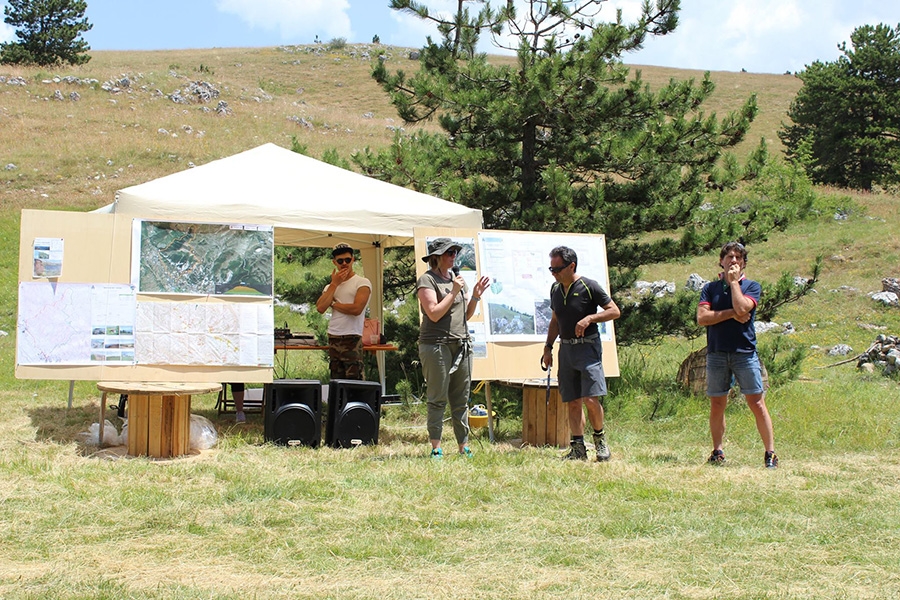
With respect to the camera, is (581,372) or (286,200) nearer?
(581,372)

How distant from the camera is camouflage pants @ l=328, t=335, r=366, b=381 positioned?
8336 millimetres

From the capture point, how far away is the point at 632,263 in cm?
1062

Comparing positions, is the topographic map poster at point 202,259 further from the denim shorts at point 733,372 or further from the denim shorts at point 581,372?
the denim shorts at point 733,372

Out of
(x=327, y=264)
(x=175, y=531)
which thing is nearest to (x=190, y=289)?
(x=175, y=531)

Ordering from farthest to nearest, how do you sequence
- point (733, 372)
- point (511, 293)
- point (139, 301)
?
1. point (511, 293)
2. point (139, 301)
3. point (733, 372)

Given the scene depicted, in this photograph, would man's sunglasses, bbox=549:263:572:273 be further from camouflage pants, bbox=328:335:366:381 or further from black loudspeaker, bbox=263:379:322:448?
camouflage pants, bbox=328:335:366:381

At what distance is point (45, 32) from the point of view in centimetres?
4231

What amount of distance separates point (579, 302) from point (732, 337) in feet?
3.79

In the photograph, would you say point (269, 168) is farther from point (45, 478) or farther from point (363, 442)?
point (45, 478)

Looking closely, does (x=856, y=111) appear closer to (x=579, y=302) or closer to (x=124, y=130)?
(x=124, y=130)

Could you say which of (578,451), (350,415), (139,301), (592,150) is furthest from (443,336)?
(592,150)

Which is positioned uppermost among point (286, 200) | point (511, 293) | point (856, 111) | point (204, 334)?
point (856, 111)

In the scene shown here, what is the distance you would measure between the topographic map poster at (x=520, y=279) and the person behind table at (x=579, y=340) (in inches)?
42.4

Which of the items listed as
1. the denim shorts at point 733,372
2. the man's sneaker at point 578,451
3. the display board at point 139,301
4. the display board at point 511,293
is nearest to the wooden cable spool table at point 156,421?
the display board at point 139,301
